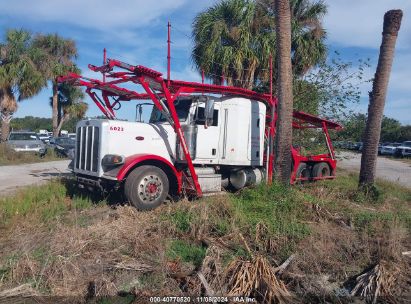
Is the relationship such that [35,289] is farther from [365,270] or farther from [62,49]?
[62,49]

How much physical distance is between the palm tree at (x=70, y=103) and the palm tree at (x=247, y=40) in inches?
745

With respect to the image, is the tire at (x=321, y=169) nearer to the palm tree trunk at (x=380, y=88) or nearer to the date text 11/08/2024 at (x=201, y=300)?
the palm tree trunk at (x=380, y=88)

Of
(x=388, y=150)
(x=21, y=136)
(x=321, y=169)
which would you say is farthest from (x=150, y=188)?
(x=388, y=150)

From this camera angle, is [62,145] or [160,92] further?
[62,145]

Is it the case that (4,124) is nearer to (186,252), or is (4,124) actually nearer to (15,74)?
(15,74)

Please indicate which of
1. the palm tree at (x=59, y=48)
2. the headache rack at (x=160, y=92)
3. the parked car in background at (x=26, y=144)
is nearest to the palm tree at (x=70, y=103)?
the palm tree at (x=59, y=48)

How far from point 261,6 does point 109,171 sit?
13.2m

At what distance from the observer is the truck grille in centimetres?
887

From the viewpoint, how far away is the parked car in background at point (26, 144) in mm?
25513

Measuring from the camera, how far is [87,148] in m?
9.17

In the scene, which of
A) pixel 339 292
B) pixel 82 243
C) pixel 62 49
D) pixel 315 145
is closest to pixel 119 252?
pixel 82 243

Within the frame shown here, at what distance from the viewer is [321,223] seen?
23.5 feet

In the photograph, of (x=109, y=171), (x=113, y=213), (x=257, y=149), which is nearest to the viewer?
(x=113, y=213)

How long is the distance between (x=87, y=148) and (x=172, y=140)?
72.0 inches
